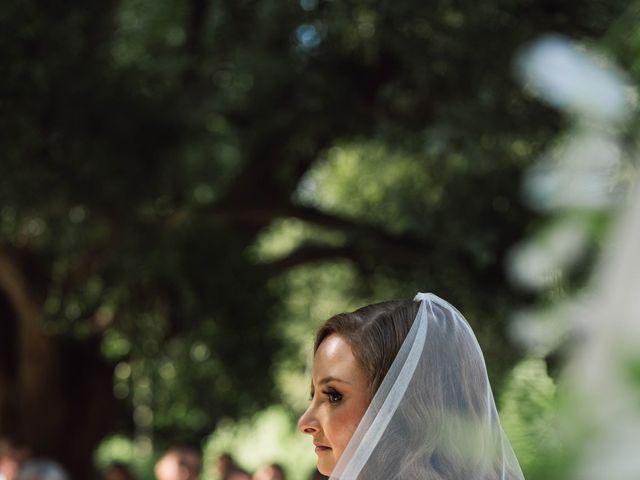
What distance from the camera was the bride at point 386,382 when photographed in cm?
235

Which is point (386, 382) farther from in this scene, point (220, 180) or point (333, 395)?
point (220, 180)

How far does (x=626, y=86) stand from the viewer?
569mm

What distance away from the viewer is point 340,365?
8.18 feet

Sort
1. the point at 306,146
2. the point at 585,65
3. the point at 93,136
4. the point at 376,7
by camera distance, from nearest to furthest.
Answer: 1. the point at 585,65
2. the point at 376,7
3. the point at 93,136
4. the point at 306,146

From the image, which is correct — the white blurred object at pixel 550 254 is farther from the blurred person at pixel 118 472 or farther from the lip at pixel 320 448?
the blurred person at pixel 118 472

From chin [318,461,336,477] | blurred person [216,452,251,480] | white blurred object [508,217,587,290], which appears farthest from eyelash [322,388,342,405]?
blurred person [216,452,251,480]

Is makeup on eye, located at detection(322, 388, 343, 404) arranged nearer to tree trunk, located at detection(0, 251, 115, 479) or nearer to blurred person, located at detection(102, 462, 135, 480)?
blurred person, located at detection(102, 462, 135, 480)

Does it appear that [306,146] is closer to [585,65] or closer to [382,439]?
[382,439]

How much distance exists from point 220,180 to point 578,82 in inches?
398

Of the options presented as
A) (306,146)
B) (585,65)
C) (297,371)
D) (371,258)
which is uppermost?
(306,146)

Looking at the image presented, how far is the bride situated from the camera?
2352 millimetres

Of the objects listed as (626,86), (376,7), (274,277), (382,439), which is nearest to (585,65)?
(626,86)

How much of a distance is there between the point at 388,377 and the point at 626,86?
1.91 meters

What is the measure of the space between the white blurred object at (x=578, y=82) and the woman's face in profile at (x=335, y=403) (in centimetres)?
196
